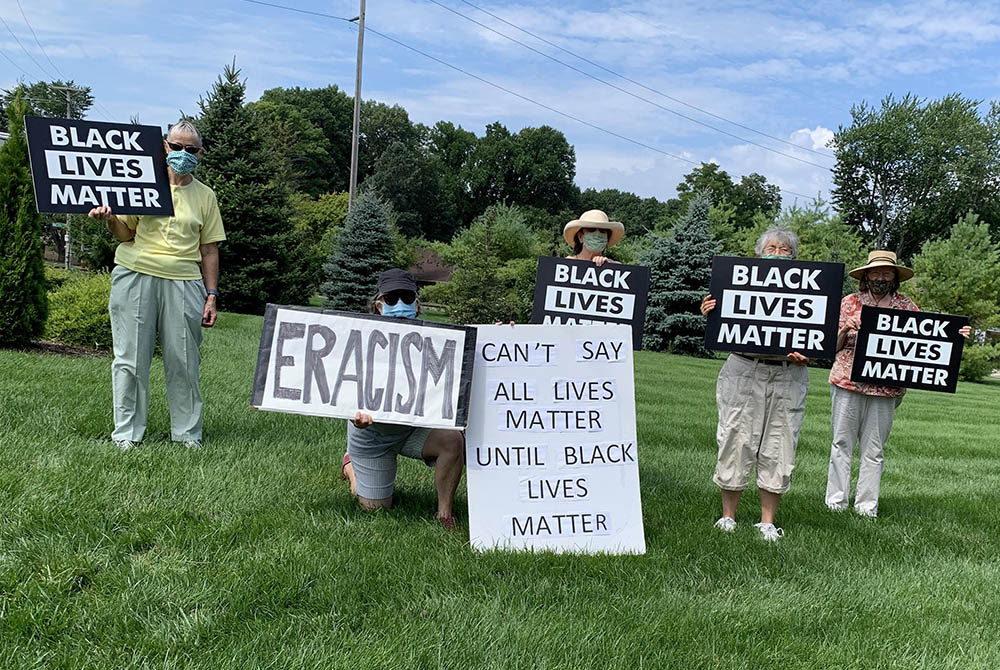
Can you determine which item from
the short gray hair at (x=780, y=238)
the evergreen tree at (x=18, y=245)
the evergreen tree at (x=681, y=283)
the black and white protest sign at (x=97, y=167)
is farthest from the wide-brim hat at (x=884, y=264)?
the evergreen tree at (x=681, y=283)

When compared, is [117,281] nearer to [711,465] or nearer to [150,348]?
[150,348]

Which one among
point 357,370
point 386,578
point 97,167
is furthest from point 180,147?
point 386,578

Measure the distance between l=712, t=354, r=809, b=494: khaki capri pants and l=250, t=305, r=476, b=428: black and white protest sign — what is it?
195 centimetres

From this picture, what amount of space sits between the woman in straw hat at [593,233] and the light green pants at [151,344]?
291cm

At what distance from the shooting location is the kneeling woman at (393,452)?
15.4 ft

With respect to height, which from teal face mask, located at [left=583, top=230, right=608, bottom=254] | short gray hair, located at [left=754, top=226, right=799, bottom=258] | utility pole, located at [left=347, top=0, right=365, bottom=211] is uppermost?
utility pole, located at [left=347, top=0, right=365, bottom=211]

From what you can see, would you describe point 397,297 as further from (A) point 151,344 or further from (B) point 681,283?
(B) point 681,283

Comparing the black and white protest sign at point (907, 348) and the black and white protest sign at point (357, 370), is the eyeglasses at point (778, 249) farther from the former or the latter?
the black and white protest sign at point (357, 370)

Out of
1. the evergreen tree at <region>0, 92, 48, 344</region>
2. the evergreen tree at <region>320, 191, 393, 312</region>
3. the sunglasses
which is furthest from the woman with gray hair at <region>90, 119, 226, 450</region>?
the evergreen tree at <region>320, 191, 393, 312</region>

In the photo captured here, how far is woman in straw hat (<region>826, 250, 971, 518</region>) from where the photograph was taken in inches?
235

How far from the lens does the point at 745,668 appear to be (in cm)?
311

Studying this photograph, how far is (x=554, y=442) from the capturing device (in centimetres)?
470

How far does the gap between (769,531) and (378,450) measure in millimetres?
2662

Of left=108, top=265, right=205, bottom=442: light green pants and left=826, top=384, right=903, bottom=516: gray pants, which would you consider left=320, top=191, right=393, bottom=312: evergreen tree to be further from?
left=826, top=384, right=903, bottom=516: gray pants
